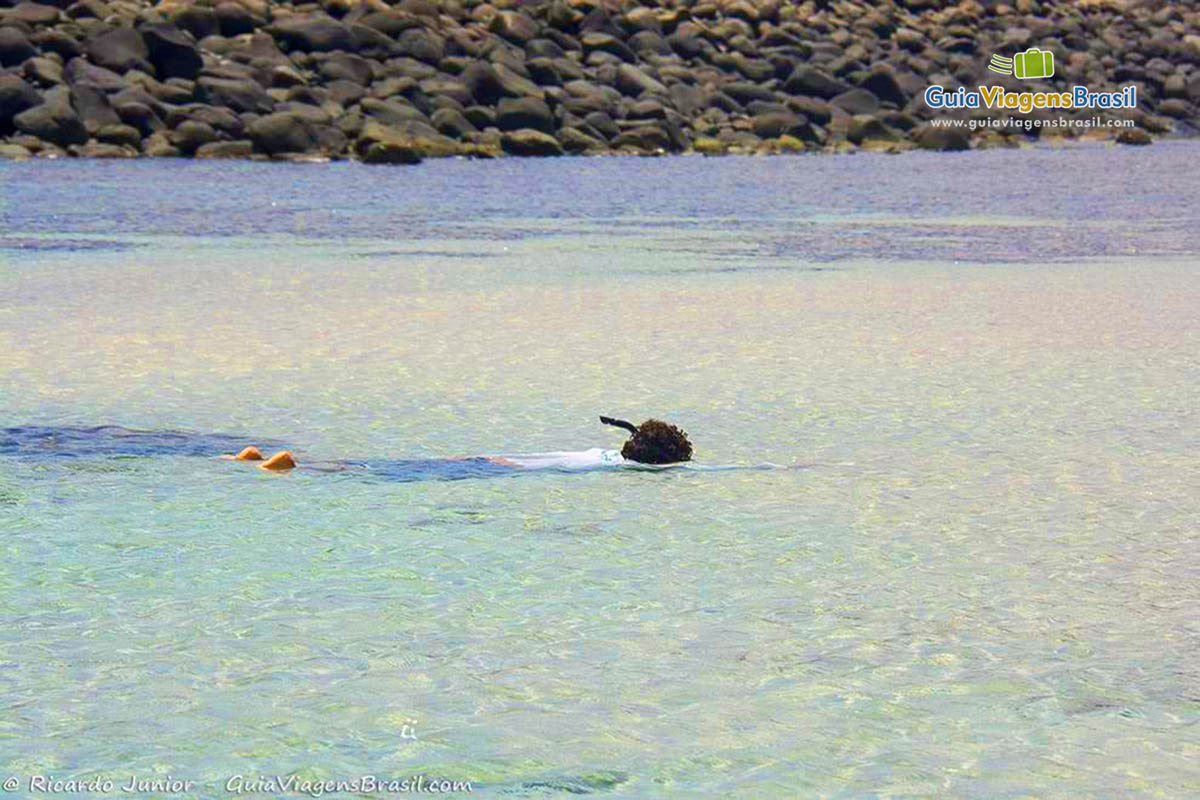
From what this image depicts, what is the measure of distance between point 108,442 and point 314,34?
4366 cm

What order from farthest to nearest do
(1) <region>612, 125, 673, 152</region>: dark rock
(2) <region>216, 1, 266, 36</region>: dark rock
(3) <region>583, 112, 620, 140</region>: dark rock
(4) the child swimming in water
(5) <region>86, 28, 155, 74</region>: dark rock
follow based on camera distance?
1. (2) <region>216, 1, 266, 36</region>: dark rock
2. (3) <region>583, 112, 620, 140</region>: dark rock
3. (1) <region>612, 125, 673, 152</region>: dark rock
4. (5) <region>86, 28, 155, 74</region>: dark rock
5. (4) the child swimming in water

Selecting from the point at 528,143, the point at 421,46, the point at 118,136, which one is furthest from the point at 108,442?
the point at 421,46

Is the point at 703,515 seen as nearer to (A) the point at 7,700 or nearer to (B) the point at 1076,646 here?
(B) the point at 1076,646

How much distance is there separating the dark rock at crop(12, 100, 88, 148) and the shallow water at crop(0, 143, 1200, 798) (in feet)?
82.9

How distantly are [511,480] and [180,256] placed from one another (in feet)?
45.1

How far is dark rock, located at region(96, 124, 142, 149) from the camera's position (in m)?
44.1

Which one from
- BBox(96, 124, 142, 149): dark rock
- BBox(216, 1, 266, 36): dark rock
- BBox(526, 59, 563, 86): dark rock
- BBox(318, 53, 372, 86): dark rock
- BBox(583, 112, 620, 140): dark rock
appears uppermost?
BBox(216, 1, 266, 36): dark rock

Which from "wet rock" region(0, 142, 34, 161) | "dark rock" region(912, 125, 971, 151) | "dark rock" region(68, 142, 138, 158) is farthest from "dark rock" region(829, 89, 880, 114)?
"wet rock" region(0, 142, 34, 161)

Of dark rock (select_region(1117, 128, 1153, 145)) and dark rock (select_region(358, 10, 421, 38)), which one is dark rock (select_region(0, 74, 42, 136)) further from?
dark rock (select_region(1117, 128, 1153, 145))

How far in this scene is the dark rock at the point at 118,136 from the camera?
145ft

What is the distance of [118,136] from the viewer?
44094 mm

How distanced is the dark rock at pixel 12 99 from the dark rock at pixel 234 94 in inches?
163

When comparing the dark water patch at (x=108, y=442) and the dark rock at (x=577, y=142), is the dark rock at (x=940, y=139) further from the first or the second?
the dark water patch at (x=108, y=442)

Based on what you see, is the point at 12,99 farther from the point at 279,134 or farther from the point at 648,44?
the point at 648,44
